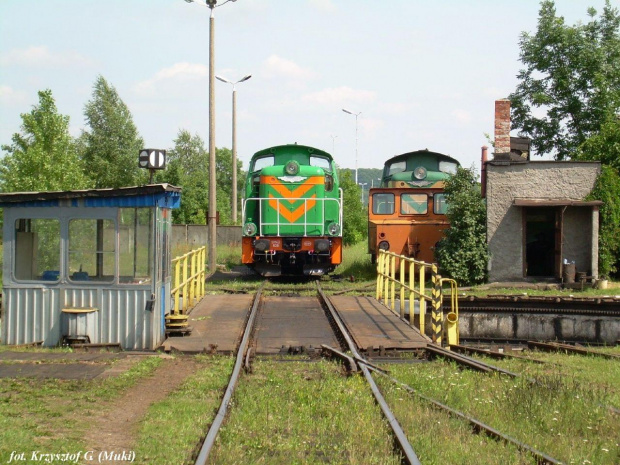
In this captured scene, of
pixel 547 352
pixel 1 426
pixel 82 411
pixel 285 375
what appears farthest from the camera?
pixel 547 352

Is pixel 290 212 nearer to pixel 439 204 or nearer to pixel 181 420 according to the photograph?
pixel 439 204

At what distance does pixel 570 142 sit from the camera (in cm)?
3634

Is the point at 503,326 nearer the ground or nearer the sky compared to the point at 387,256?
nearer the ground

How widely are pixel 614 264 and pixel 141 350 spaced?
47.7 feet

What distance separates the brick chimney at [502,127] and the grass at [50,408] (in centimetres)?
1425

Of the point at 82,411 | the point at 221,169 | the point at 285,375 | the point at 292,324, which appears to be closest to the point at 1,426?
the point at 82,411

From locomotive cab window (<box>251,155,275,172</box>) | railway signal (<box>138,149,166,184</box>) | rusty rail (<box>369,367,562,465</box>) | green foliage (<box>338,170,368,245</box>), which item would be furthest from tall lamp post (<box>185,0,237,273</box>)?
green foliage (<box>338,170,368,245</box>)

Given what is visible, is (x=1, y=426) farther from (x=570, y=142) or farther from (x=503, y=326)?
(x=570, y=142)

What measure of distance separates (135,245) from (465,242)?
36.7 ft

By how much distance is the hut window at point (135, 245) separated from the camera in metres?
10.9

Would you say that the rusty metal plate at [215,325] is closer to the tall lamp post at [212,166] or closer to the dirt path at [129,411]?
the dirt path at [129,411]

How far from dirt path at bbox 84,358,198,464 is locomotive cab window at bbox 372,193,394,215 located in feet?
44.2

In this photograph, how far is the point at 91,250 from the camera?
10906 millimetres

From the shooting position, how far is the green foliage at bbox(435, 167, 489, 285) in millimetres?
19891
